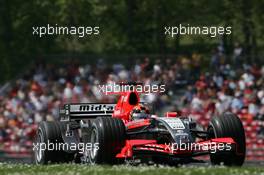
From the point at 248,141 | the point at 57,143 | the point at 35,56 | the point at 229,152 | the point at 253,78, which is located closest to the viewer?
the point at 229,152

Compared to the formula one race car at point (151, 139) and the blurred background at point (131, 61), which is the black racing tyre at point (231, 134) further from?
the blurred background at point (131, 61)

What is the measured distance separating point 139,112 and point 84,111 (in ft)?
6.64

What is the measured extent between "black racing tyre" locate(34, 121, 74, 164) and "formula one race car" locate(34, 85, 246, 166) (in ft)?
1.29

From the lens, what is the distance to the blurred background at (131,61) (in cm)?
3020

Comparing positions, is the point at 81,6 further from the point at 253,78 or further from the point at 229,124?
the point at 229,124

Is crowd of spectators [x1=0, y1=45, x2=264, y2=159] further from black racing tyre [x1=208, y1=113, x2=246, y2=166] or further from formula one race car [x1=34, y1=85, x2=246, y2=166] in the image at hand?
black racing tyre [x1=208, y1=113, x2=246, y2=166]

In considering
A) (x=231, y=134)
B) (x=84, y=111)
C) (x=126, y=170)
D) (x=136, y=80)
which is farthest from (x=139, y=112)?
(x=136, y=80)

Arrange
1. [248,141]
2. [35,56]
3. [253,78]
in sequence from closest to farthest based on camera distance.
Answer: [248,141] → [253,78] → [35,56]

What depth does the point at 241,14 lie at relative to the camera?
37938 millimetres

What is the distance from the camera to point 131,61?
112 ft

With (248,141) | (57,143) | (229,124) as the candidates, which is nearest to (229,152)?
(229,124)

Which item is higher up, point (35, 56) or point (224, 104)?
point (35, 56)

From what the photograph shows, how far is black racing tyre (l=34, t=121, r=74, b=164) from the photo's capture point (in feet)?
64.2

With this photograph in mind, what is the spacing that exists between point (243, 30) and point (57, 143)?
19890 mm
